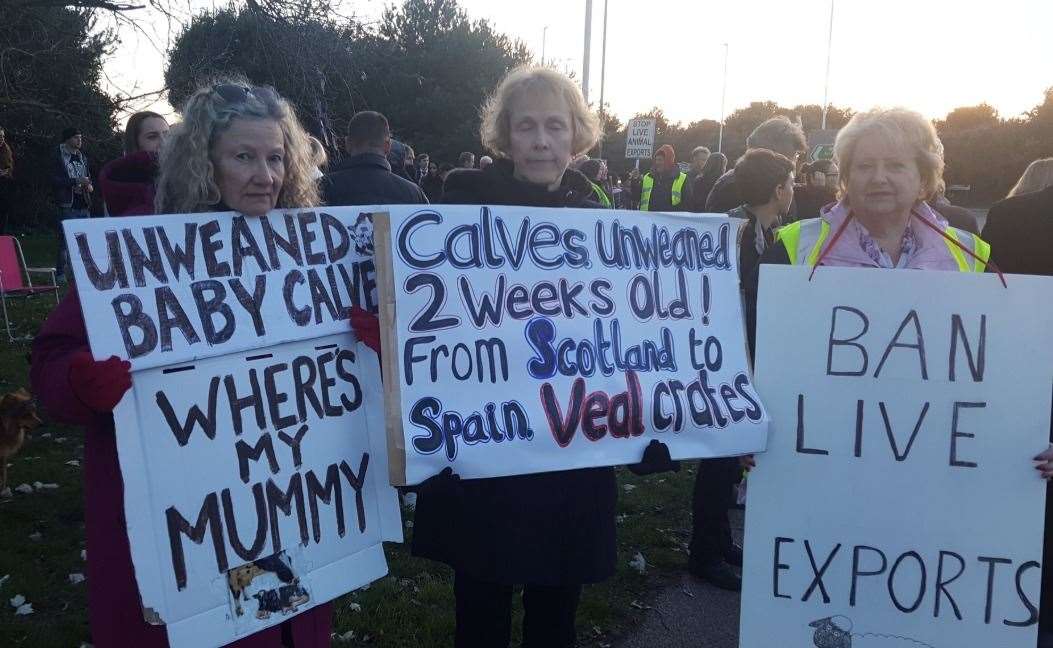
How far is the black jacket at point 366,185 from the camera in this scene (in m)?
4.93

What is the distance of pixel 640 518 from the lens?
197 inches

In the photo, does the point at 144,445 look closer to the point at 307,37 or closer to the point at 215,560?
the point at 215,560

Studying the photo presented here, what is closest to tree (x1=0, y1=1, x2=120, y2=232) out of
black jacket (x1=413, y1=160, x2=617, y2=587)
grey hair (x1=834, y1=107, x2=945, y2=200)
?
black jacket (x1=413, y1=160, x2=617, y2=587)

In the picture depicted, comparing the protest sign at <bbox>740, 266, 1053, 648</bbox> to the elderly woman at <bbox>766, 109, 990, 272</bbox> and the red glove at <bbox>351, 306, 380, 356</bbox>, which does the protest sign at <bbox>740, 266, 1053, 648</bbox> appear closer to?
the elderly woman at <bbox>766, 109, 990, 272</bbox>

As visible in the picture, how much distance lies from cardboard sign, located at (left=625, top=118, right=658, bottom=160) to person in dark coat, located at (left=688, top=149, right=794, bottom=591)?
14400 millimetres

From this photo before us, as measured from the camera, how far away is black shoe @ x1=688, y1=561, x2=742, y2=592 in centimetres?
416

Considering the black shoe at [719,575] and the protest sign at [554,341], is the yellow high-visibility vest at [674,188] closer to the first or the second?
the black shoe at [719,575]

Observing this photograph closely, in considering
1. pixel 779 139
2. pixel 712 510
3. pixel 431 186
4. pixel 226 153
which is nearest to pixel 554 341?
pixel 226 153

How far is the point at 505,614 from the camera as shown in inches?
91.3

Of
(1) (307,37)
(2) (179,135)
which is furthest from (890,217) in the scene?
(1) (307,37)

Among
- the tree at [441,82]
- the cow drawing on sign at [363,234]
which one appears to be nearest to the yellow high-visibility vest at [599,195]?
the cow drawing on sign at [363,234]

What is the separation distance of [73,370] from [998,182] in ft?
136

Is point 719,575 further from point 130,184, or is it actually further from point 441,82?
point 441,82

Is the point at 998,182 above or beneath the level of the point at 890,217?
above
